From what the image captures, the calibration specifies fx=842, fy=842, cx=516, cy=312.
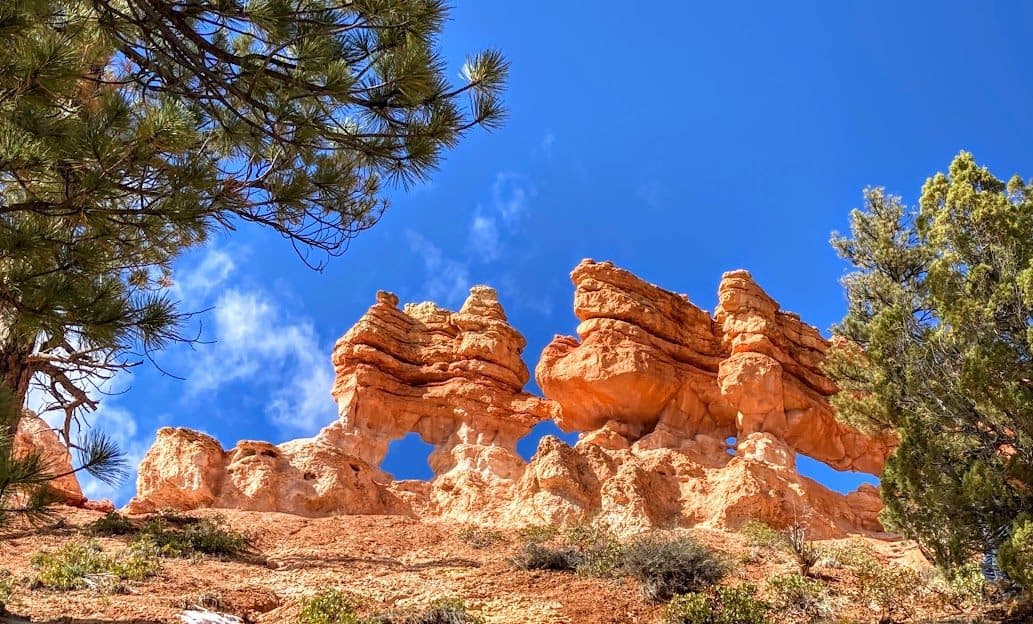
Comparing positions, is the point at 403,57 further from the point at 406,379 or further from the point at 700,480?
the point at 406,379

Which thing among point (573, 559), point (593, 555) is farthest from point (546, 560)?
point (593, 555)

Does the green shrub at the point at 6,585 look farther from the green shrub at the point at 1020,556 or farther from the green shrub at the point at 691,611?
the green shrub at the point at 1020,556

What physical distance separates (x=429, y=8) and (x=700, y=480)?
16326mm

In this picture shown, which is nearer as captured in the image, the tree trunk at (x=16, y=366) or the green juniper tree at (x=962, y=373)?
the green juniper tree at (x=962, y=373)

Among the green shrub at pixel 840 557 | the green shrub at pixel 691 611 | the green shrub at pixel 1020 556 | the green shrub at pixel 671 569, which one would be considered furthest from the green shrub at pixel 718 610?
the green shrub at pixel 840 557

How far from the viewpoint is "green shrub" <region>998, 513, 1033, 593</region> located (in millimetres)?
9898

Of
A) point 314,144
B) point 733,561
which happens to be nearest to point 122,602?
point 314,144

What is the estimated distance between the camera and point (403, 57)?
905 centimetres

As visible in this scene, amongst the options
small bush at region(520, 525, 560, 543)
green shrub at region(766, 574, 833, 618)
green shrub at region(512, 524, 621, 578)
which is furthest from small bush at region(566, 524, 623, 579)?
green shrub at region(766, 574, 833, 618)

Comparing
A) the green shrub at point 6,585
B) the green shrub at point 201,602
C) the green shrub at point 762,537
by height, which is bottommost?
the green shrub at point 201,602

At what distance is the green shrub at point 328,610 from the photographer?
9828 mm

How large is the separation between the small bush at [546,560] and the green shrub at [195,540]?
17.5ft

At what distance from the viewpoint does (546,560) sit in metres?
13.6

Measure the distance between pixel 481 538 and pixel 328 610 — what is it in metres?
6.78
